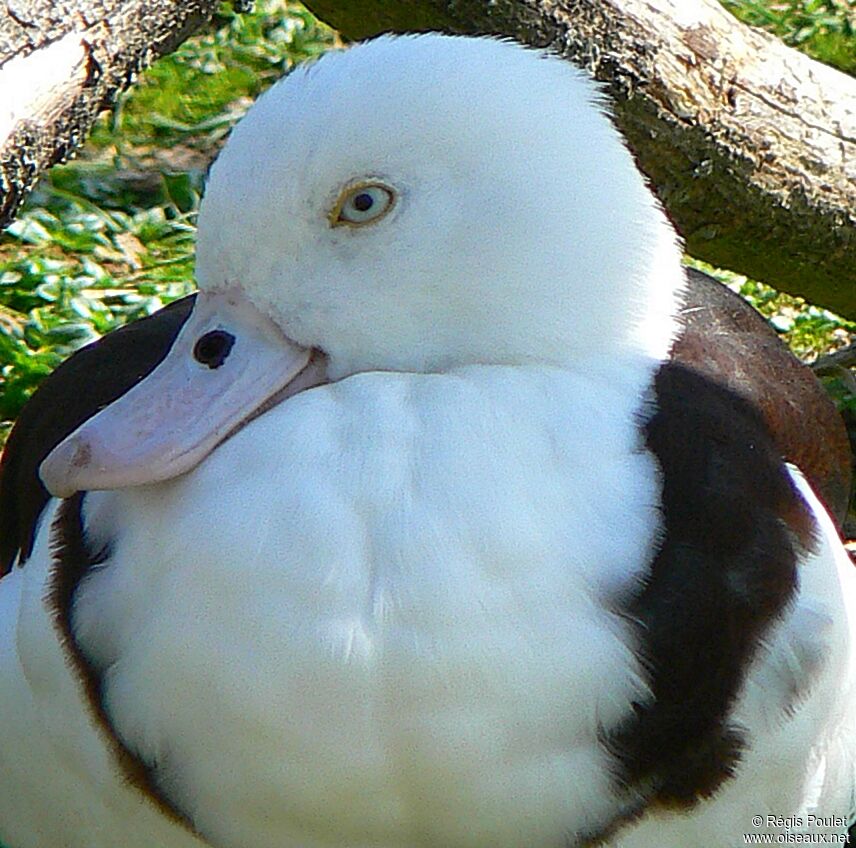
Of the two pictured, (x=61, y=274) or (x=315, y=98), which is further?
(x=61, y=274)

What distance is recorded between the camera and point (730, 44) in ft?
11.2

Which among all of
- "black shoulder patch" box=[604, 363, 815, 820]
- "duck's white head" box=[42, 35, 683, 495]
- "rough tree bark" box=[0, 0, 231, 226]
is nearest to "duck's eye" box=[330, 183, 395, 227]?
"duck's white head" box=[42, 35, 683, 495]

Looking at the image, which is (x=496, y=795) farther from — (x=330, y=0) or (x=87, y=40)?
(x=330, y=0)

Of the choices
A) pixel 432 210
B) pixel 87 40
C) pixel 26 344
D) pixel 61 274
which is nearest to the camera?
pixel 432 210

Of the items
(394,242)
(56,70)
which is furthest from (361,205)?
(56,70)

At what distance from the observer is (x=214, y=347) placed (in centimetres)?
208

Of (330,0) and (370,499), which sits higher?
(370,499)

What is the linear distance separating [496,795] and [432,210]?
2.28 feet

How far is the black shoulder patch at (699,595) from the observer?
6.42ft

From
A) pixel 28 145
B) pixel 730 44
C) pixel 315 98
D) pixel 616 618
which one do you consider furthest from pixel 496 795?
pixel 730 44

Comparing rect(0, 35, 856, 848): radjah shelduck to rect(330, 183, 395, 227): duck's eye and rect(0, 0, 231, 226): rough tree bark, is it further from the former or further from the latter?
rect(0, 0, 231, 226): rough tree bark

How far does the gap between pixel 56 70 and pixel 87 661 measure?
1146 millimetres

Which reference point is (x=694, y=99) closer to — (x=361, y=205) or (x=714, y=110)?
(x=714, y=110)

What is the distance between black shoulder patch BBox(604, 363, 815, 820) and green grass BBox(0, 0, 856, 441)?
90.4 inches
